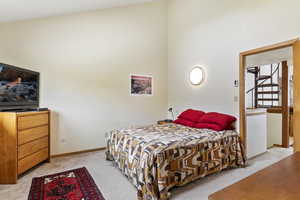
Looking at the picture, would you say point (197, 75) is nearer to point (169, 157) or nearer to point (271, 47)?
point (271, 47)

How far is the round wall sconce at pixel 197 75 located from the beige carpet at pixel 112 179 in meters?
1.90

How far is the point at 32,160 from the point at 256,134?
4.08m

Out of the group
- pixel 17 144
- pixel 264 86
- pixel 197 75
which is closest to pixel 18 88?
pixel 17 144

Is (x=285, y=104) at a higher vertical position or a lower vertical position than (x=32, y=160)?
higher

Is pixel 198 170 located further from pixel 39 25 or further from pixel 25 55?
pixel 39 25

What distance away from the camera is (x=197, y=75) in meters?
Result: 3.86

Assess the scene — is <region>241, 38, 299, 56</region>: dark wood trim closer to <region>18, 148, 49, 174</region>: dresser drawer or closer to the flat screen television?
the flat screen television

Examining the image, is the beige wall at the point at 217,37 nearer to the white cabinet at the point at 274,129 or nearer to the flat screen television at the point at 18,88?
the white cabinet at the point at 274,129

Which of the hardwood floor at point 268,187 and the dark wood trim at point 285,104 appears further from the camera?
the dark wood trim at point 285,104

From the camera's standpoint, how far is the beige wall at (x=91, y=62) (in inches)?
125

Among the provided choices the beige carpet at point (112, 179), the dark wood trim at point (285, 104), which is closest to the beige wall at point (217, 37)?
the beige carpet at point (112, 179)

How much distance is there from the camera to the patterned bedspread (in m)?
1.92

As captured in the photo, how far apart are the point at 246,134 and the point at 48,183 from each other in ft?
10.9

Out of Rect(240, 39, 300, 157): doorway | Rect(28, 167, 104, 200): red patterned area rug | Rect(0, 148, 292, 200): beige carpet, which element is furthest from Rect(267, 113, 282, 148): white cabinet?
Rect(28, 167, 104, 200): red patterned area rug
